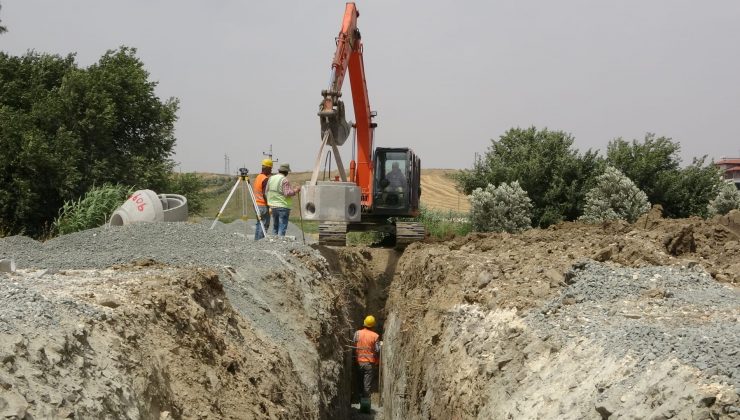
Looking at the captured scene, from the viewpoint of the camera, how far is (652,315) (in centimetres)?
758

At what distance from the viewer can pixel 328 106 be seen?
14695 mm

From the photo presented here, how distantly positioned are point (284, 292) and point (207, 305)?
312 centimetres

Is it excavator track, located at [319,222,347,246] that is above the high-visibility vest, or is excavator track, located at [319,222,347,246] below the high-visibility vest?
below

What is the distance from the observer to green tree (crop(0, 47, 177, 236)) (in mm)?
22531

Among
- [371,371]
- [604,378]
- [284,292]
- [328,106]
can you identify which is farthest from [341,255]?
[604,378]

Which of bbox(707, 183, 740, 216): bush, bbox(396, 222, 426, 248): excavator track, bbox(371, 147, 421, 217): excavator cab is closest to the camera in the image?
bbox(371, 147, 421, 217): excavator cab

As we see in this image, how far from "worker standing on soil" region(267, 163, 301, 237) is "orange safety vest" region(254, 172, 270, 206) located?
0.97 ft

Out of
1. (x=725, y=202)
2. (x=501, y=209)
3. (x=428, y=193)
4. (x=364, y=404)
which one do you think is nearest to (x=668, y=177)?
(x=725, y=202)

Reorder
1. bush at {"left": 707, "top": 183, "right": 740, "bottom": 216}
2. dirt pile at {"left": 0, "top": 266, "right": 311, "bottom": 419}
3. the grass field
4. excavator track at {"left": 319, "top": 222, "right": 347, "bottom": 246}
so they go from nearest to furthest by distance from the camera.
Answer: dirt pile at {"left": 0, "top": 266, "right": 311, "bottom": 419} < excavator track at {"left": 319, "top": 222, "right": 347, "bottom": 246} < bush at {"left": 707, "top": 183, "right": 740, "bottom": 216} < the grass field

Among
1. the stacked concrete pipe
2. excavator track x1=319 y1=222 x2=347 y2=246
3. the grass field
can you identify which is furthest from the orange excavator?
the grass field

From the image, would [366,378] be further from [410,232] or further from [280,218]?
[410,232]

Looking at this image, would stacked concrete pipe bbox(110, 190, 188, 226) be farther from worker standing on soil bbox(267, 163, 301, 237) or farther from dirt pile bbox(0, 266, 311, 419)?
dirt pile bbox(0, 266, 311, 419)

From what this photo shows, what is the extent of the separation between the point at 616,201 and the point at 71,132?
1851 cm

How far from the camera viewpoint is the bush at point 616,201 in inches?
1010
